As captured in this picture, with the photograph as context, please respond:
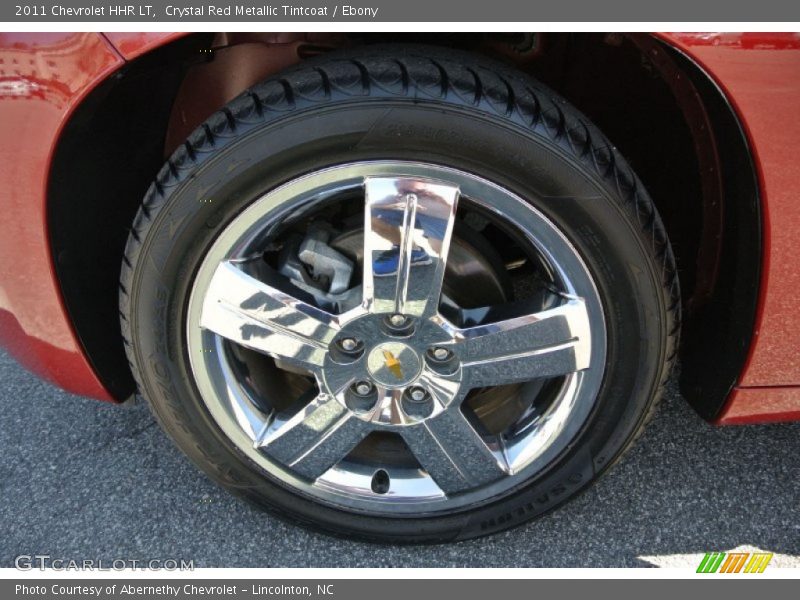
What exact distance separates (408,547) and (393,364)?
0.49 meters

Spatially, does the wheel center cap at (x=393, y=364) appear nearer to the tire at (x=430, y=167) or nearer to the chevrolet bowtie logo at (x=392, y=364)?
the chevrolet bowtie logo at (x=392, y=364)

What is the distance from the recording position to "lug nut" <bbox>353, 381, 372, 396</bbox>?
56.6 inches

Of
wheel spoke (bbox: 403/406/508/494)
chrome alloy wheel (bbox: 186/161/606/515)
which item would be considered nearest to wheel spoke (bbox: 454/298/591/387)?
chrome alloy wheel (bbox: 186/161/606/515)

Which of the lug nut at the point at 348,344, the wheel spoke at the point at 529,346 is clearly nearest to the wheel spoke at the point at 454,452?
the wheel spoke at the point at 529,346

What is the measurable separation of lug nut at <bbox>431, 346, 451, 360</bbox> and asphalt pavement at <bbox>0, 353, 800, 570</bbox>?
50 centimetres

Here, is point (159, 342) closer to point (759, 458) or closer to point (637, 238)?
point (637, 238)

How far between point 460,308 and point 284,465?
1.66 ft

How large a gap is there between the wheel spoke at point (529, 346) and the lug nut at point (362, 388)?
0.65 ft

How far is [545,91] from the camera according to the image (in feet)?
4.27

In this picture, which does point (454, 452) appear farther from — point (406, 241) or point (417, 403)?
point (406, 241)

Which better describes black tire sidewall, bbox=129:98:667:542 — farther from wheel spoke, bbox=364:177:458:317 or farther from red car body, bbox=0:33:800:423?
red car body, bbox=0:33:800:423

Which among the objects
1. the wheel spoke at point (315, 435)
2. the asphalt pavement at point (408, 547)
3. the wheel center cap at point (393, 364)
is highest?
the wheel center cap at point (393, 364)

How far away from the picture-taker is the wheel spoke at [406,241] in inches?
49.4

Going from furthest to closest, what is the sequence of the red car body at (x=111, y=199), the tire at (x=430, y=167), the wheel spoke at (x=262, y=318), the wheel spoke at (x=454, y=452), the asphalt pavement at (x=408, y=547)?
the asphalt pavement at (x=408, y=547) → the wheel spoke at (x=454, y=452) → the wheel spoke at (x=262, y=318) → the tire at (x=430, y=167) → the red car body at (x=111, y=199)
